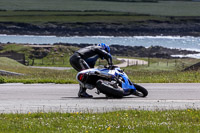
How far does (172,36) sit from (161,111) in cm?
16049

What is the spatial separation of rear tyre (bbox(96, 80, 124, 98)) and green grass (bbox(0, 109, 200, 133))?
92.4 inches

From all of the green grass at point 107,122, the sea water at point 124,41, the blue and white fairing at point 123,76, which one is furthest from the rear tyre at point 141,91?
the sea water at point 124,41

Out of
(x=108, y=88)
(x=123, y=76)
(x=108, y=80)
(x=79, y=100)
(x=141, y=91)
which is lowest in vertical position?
(x=79, y=100)

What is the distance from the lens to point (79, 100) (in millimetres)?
14766

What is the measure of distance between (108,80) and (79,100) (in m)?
1.11

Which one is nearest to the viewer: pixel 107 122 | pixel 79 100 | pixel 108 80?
pixel 107 122

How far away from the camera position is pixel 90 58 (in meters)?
16.0

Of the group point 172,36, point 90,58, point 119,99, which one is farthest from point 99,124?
point 172,36

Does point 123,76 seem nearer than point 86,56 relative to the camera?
Yes

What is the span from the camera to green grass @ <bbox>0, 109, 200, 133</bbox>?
33.1 ft

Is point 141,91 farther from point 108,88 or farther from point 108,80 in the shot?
point 108,88

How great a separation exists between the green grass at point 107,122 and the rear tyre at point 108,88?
2.35m

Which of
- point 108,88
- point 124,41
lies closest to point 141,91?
point 108,88

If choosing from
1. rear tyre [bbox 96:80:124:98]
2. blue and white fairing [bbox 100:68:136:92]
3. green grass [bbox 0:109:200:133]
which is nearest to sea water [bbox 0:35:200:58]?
blue and white fairing [bbox 100:68:136:92]
